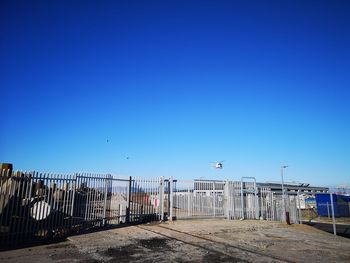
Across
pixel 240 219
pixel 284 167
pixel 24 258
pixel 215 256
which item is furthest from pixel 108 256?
pixel 284 167

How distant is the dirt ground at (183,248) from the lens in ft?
26.7

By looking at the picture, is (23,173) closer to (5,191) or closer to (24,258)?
(5,191)

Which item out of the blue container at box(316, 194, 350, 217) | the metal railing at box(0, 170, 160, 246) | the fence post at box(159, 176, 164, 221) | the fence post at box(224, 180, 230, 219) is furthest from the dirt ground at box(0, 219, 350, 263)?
the blue container at box(316, 194, 350, 217)

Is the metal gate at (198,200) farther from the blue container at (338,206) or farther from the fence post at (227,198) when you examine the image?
the blue container at (338,206)

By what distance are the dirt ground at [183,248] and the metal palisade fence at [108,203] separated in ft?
3.78

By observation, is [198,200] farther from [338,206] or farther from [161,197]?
Answer: [338,206]

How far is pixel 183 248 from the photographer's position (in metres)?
9.47

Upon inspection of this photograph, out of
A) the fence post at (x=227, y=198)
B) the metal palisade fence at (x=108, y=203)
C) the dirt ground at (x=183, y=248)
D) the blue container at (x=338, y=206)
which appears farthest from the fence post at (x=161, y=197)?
the blue container at (x=338, y=206)

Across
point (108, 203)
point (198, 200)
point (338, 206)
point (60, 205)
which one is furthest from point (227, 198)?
point (338, 206)

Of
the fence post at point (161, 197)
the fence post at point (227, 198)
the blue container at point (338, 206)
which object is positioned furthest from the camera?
the blue container at point (338, 206)

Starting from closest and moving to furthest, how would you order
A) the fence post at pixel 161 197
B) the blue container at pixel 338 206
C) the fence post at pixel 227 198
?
the fence post at pixel 161 197, the fence post at pixel 227 198, the blue container at pixel 338 206

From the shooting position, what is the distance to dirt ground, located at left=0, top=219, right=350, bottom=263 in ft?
26.7

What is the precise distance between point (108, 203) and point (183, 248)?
6227 millimetres

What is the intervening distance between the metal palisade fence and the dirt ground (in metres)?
1.15
